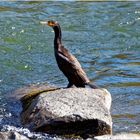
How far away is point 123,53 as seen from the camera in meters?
14.3

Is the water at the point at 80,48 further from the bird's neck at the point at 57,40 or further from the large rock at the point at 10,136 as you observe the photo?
the bird's neck at the point at 57,40

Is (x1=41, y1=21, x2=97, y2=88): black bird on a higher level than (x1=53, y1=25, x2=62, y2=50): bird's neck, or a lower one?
lower

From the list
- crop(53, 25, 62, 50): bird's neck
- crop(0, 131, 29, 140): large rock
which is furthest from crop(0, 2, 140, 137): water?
crop(53, 25, 62, 50): bird's neck

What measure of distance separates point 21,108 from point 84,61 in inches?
171

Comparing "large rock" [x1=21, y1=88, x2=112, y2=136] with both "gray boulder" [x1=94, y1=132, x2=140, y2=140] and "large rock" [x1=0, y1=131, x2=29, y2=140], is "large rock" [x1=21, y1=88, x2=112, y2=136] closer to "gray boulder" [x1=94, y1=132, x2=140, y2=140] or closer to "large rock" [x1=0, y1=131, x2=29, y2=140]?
"gray boulder" [x1=94, y1=132, x2=140, y2=140]

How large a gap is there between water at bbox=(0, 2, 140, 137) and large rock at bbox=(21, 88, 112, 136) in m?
0.45

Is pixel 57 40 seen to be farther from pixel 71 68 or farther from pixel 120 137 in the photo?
pixel 120 137

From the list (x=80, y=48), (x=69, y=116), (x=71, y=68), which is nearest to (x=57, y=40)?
(x=71, y=68)

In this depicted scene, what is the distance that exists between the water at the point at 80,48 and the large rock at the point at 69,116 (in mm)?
447

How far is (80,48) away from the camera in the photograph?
47.9ft

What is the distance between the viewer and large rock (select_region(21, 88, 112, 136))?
331 inches

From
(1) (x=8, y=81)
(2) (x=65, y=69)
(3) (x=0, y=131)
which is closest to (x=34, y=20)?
(1) (x=8, y=81)

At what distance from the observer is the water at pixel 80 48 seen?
35.2 ft

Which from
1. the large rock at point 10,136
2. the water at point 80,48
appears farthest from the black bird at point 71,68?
the large rock at point 10,136
